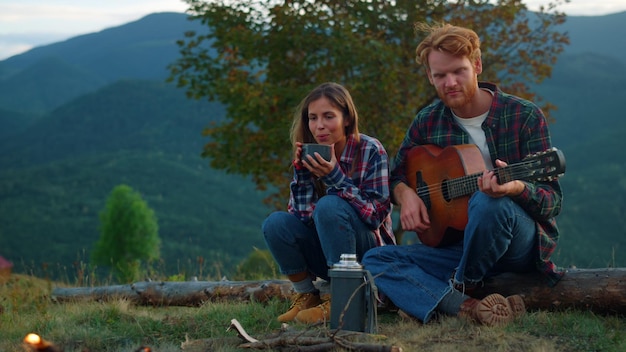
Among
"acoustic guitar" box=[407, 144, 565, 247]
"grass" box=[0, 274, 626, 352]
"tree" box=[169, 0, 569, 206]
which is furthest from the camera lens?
"tree" box=[169, 0, 569, 206]

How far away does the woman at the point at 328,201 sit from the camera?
4324mm

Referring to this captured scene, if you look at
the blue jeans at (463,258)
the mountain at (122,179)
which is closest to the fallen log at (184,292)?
the blue jeans at (463,258)

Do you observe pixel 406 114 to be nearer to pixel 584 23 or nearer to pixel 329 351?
pixel 329 351

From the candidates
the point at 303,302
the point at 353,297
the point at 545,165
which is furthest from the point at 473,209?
the point at 303,302

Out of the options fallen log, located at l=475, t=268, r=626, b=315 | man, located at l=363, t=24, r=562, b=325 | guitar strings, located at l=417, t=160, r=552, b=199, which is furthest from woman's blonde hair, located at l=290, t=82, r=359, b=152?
fallen log, located at l=475, t=268, r=626, b=315

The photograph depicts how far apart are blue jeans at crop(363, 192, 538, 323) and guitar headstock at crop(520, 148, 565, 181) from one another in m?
0.26

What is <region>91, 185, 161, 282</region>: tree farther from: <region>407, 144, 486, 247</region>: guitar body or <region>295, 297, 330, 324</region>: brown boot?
<region>407, 144, 486, 247</region>: guitar body

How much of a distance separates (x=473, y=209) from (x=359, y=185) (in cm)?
79

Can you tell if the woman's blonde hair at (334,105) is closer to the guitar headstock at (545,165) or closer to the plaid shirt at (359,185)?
the plaid shirt at (359,185)

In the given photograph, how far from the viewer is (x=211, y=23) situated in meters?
13.8

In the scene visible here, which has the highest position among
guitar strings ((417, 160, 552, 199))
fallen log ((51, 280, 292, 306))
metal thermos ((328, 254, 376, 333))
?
guitar strings ((417, 160, 552, 199))

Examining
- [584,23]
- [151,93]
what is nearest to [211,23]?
[151,93]

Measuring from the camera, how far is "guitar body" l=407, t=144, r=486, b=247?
13.8 feet

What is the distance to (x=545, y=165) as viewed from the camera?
367 centimetres
